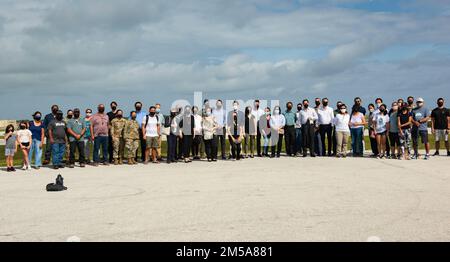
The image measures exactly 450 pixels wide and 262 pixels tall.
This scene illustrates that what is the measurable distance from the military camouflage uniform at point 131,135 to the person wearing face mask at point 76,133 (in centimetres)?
141

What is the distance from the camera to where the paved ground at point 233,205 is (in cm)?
609

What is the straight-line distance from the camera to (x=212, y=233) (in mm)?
6035

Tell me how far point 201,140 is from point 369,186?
7.99m

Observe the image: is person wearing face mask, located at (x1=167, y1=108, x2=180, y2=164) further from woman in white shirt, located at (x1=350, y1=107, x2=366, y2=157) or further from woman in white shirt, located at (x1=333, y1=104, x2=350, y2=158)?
woman in white shirt, located at (x1=350, y1=107, x2=366, y2=157)

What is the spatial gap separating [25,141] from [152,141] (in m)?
4.02

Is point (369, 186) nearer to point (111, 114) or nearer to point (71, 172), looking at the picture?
point (71, 172)

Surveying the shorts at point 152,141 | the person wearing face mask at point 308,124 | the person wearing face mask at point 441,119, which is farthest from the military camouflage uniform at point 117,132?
the person wearing face mask at point 441,119

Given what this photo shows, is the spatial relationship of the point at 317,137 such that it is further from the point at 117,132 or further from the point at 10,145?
the point at 10,145

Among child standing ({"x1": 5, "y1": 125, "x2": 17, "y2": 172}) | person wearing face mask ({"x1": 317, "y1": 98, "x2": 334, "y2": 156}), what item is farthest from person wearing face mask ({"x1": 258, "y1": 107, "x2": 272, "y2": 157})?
child standing ({"x1": 5, "y1": 125, "x2": 17, "y2": 172})

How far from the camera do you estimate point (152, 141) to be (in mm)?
16078

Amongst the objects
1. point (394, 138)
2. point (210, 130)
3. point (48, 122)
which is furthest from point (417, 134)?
point (48, 122)

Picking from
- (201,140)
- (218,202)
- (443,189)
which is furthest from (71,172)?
(443,189)

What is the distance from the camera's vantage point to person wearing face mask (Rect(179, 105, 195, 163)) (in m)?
16.2
